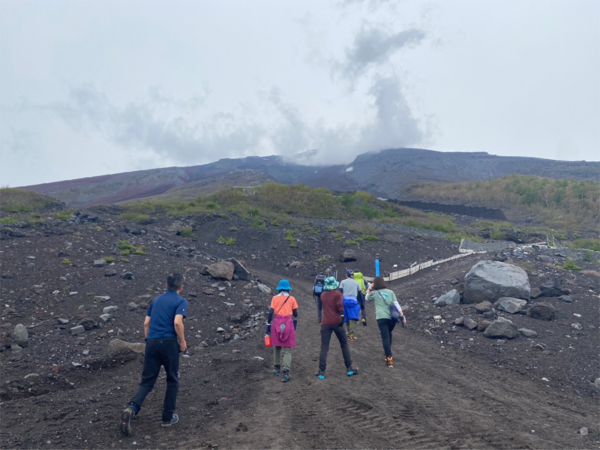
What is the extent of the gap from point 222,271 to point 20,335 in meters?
7.16

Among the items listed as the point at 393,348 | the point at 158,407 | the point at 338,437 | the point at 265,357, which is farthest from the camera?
the point at 393,348

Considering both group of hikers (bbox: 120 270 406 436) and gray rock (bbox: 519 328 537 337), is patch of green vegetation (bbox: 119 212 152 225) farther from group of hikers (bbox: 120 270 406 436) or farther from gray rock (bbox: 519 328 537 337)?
gray rock (bbox: 519 328 537 337)

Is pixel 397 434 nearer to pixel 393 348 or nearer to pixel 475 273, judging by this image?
pixel 393 348

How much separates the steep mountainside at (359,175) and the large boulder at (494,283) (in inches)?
2470

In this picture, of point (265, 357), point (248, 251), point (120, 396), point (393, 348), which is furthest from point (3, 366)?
point (248, 251)

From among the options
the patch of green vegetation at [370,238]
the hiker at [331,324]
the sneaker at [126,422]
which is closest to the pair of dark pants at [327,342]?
the hiker at [331,324]

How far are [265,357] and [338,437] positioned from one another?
3.99 m

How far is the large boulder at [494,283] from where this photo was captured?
38.2 ft

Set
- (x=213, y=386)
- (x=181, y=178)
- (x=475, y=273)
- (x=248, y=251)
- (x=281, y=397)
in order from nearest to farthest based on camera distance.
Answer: (x=281, y=397) → (x=213, y=386) → (x=475, y=273) → (x=248, y=251) → (x=181, y=178)

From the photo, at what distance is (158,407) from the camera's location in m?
5.82

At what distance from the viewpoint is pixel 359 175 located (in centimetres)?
9412

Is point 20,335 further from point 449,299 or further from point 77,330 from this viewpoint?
point 449,299

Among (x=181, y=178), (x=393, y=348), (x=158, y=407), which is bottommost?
(x=393, y=348)

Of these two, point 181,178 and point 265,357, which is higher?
point 181,178
